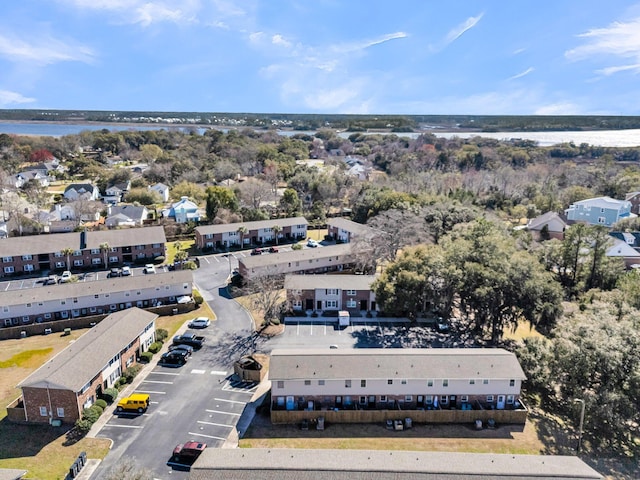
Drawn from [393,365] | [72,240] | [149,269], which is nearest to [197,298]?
[149,269]

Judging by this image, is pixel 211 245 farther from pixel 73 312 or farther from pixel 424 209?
pixel 424 209

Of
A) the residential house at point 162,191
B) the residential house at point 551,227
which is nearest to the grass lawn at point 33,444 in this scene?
the residential house at point 162,191

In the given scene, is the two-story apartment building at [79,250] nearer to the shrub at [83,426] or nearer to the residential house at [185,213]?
the residential house at [185,213]

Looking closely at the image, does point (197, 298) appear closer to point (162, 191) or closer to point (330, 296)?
point (330, 296)

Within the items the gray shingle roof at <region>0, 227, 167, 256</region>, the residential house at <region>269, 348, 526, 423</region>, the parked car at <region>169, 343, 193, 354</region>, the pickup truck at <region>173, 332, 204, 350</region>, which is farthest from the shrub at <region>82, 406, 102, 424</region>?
the gray shingle roof at <region>0, 227, 167, 256</region>

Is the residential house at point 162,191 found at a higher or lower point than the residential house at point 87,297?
higher

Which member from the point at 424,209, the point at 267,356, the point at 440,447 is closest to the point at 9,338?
the point at 267,356

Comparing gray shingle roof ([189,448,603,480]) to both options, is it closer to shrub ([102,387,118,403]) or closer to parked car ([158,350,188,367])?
shrub ([102,387,118,403])
